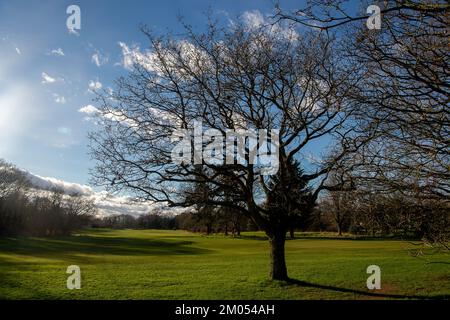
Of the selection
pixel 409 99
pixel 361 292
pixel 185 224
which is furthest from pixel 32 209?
pixel 409 99

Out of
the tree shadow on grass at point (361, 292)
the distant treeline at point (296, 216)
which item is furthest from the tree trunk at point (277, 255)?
the distant treeline at point (296, 216)

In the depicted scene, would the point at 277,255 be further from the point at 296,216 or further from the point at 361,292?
the point at 361,292

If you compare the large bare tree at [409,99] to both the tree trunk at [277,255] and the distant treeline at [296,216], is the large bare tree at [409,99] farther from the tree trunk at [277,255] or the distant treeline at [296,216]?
the tree trunk at [277,255]

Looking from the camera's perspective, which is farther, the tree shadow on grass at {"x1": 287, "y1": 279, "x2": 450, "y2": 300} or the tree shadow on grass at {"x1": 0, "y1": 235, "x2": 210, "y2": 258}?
the tree shadow on grass at {"x1": 0, "y1": 235, "x2": 210, "y2": 258}

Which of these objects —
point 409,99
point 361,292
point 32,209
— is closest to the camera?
point 409,99

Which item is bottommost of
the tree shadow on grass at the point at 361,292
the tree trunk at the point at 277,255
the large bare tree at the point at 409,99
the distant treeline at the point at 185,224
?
the distant treeline at the point at 185,224

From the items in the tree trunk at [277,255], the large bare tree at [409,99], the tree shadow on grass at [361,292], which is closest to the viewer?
the large bare tree at [409,99]

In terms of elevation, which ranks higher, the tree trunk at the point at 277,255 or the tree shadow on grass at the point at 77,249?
the tree trunk at the point at 277,255

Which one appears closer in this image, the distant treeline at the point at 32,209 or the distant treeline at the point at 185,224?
the distant treeline at the point at 32,209

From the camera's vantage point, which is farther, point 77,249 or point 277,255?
point 77,249

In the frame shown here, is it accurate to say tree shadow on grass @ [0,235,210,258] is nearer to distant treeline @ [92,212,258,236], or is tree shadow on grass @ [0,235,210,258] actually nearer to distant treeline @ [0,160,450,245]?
distant treeline @ [0,160,450,245]

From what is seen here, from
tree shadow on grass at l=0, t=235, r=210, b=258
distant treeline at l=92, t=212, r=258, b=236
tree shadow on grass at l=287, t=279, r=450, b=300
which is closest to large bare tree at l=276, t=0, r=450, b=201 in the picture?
tree shadow on grass at l=287, t=279, r=450, b=300

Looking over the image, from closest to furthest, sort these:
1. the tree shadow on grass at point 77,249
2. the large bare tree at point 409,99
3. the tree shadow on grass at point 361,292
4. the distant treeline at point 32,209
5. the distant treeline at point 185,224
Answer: the large bare tree at point 409,99
the tree shadow on grass at point 361,292
the tree shadow on grass at point 77,249
the distant treeline at point 32,209
the distant treeline at point 185,224
